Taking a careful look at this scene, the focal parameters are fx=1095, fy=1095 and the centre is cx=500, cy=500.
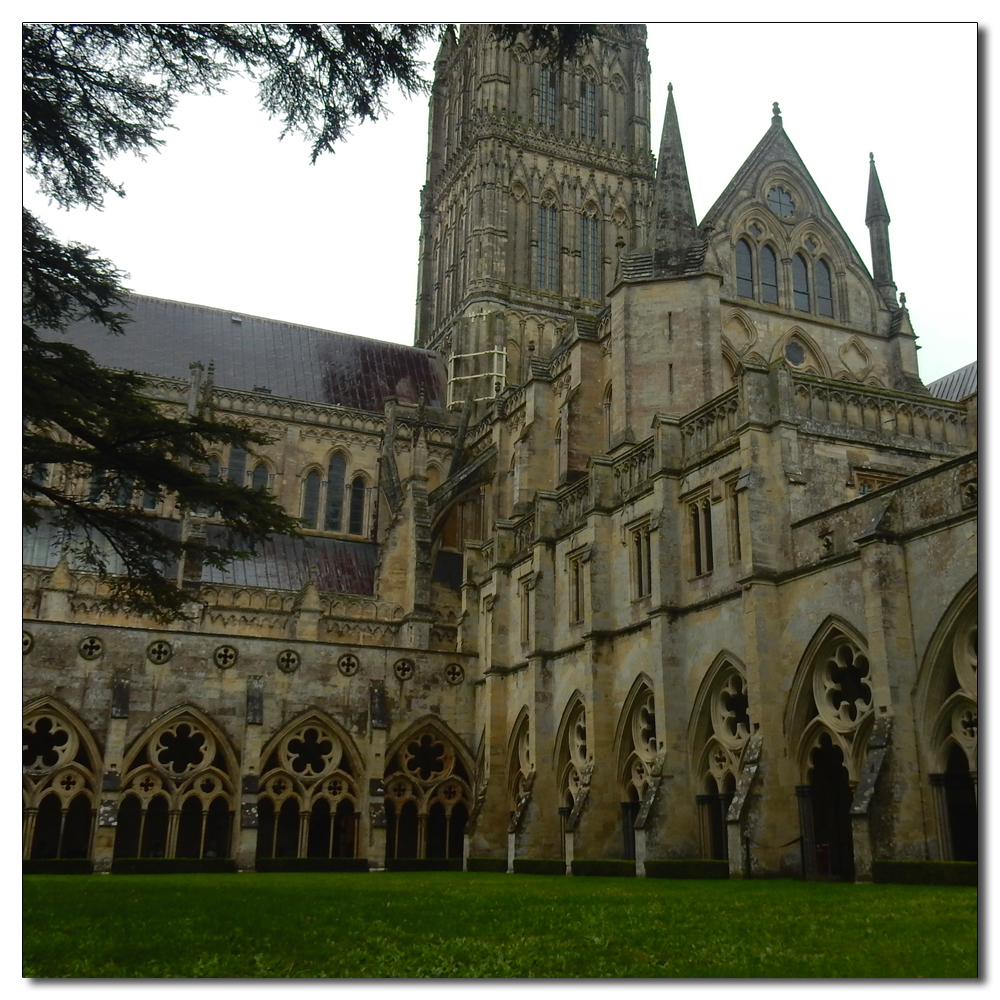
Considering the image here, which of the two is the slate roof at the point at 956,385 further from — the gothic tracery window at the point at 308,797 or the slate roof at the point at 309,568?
the slate roof at the point at 309,568

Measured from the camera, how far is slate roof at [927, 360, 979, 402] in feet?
78.6

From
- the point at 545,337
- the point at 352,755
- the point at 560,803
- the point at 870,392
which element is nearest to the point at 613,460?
the point at 870,392

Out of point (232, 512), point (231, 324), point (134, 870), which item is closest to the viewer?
point (232, 512)

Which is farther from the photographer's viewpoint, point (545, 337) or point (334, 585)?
point (545, 337)

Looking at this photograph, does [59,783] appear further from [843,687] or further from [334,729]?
[843,687]

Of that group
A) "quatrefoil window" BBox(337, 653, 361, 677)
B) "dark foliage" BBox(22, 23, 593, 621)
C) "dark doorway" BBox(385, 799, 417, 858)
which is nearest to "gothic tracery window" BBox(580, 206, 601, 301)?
"quatrefoil window" BBox(337, 653, 361, 677)

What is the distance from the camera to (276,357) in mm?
49250

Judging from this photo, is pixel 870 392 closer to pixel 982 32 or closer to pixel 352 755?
pixel 982 32

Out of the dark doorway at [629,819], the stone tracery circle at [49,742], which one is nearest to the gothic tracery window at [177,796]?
the stone tracery circle at [49,742]

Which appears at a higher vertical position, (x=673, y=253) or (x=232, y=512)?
(x=673, y=253)

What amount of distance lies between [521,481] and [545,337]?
2061 centimetres

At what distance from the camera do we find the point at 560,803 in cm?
2623

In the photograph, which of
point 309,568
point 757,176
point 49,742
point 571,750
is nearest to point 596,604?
point 571,750

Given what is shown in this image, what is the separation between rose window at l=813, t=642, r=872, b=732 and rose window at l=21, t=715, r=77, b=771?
57.8 feet
